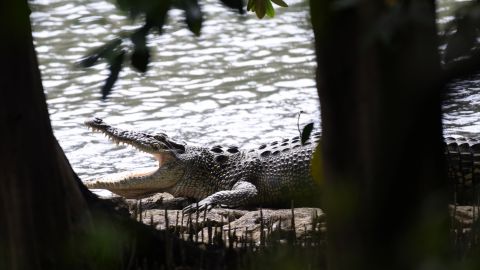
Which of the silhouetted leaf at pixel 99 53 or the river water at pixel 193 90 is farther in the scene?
the river water at pixel 193 90

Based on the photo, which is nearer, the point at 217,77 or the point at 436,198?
the point at 436,198

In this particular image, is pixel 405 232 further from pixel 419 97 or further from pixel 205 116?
pixel 205 116

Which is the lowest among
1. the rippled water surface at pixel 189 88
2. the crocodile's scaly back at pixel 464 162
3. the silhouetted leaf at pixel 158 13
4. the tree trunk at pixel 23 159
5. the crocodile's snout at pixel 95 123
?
the rippled water surface at pixel 189 88

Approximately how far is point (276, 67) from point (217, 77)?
0.75 m

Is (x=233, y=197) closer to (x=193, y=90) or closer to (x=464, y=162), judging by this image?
(x=464, y=162)

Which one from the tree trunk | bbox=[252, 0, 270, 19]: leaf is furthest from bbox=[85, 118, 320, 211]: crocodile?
the tree trunk

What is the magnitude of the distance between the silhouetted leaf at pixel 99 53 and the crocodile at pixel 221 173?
495cm

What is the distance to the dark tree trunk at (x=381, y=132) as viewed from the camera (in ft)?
3.43

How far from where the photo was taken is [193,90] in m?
9.84

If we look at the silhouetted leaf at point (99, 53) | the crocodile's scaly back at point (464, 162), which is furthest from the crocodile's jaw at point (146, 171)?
the silhouetted leaf at point (99, 53)

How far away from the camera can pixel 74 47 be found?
11.4m

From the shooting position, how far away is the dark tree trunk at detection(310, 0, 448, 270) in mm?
1047

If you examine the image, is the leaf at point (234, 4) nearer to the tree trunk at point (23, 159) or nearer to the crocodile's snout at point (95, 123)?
the tree trunk at point (23, 159)

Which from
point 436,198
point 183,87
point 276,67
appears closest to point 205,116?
point 183,87
